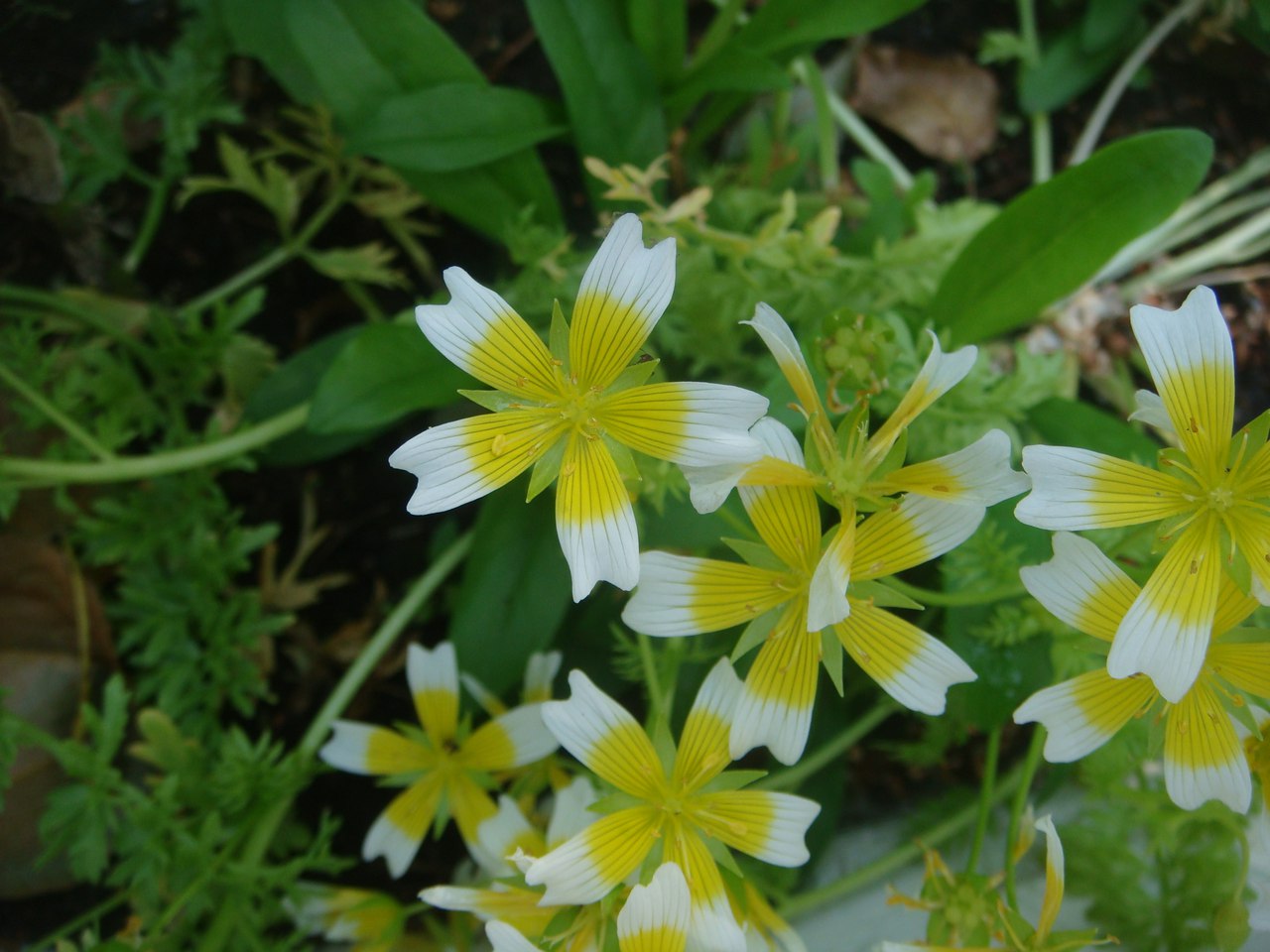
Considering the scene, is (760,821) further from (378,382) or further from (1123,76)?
(1123,76)

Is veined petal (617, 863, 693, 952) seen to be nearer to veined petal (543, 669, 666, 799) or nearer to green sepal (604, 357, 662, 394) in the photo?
veined petal (543, 669, 666, 799)

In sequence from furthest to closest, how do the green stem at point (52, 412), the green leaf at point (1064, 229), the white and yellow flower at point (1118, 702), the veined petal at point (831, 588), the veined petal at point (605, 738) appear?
the green stem at point (52, 412)
the green leaf at point (1064, 229)
the veined petal at point (605, 738)
the white and yellow flower at point (1118, 702)
the veined petal at point (831, 588)

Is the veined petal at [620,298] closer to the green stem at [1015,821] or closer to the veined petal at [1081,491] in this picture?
the veined petal at [1081,491]

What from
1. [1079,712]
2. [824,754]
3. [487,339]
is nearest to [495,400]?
[487,339]

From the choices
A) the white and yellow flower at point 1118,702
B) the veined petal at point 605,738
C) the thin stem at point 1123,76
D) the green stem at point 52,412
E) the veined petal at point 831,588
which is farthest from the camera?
the thin stem at point 1123,76

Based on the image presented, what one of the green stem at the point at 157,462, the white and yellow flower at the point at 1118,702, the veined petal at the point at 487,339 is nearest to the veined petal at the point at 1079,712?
the white and yellow flower at the point at 1118,702

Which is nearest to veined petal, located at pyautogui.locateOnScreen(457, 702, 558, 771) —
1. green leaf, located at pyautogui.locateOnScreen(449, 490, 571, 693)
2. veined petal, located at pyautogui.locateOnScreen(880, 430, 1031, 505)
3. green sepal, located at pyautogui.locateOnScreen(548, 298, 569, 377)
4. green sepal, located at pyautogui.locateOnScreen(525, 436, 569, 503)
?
green leaf, located at pyautogui.locateOnScreen(449, 490, 571, 693)

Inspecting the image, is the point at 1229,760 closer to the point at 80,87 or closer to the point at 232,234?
the point at 232,234
